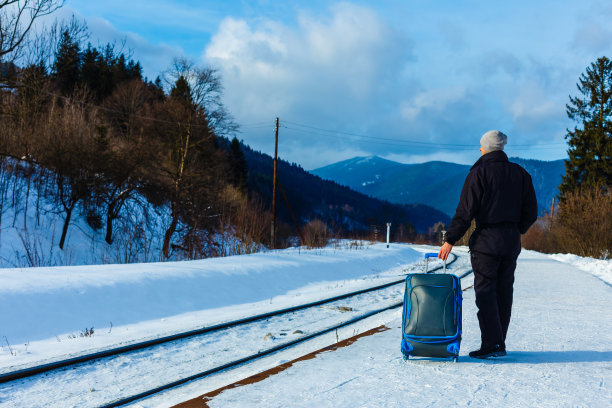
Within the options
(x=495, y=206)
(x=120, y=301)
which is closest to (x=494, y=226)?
(x=495, y=206)

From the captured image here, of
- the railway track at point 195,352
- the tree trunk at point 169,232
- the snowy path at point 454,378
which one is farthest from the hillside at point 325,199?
the snowy path at point 454,378

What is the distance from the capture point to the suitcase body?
14.0ft

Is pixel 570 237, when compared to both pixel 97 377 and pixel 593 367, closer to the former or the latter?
pixel 593 367

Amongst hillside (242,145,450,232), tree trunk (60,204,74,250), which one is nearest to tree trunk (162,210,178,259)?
tree trunk (60,204,74,250)

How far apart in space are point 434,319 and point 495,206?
1188 millimetres

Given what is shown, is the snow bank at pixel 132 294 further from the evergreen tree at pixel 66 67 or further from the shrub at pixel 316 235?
the evergreen tree at pixel 66 67

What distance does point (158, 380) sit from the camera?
13.0 feet

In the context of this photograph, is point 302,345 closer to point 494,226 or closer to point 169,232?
point 494,226

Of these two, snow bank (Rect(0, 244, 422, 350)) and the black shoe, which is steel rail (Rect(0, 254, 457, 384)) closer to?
snow bank (Rect(0, 244, 422, 350))

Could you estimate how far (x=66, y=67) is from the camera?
155ft

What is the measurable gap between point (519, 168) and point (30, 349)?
573cm

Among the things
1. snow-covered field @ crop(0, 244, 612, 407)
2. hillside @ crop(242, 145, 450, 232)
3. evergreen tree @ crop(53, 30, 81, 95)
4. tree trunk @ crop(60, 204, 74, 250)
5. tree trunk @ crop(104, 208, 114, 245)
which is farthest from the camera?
hillside @ crop(242, 145, 450, 232)

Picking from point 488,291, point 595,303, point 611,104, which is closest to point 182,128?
point 595,303

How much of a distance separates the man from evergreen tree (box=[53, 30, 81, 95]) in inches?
1852
